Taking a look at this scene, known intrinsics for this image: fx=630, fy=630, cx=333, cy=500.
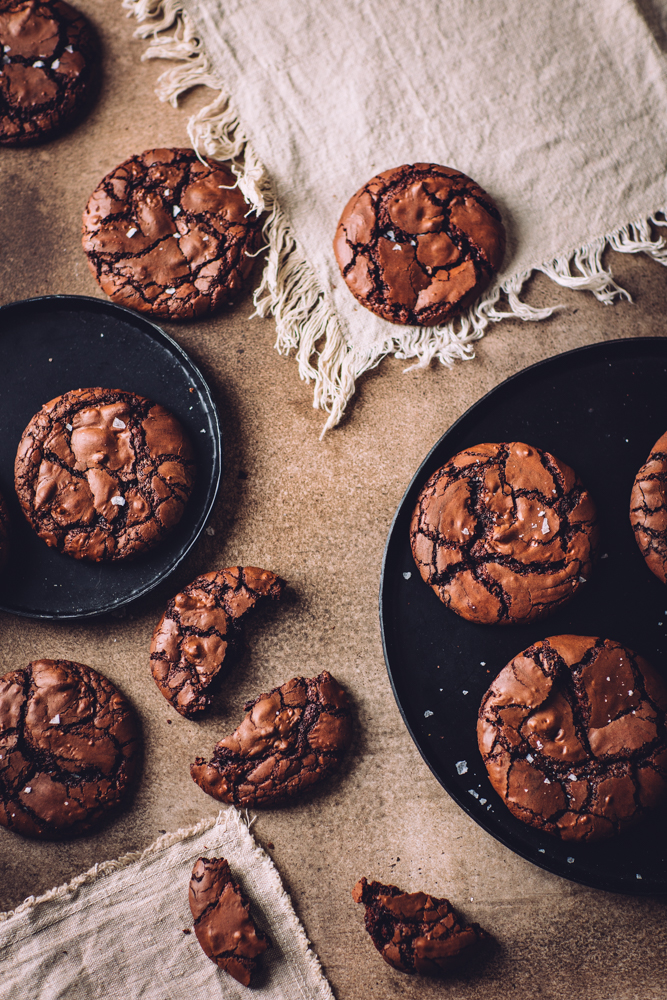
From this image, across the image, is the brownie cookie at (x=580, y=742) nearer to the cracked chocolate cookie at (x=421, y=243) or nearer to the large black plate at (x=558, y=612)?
the large black plate at (x=558, y=612)

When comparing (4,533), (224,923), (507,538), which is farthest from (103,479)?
(224,923)

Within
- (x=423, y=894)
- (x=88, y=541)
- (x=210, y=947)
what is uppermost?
(x=88, y=541)

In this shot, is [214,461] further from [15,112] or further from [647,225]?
[647,225]


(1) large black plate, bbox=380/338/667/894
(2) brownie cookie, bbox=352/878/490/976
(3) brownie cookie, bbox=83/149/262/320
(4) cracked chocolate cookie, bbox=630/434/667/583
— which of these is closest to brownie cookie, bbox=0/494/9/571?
(3) brownie cookie, bbox=83/149/262/320

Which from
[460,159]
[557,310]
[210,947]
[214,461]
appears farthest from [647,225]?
[210,947]

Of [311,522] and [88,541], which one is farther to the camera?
[311,522]

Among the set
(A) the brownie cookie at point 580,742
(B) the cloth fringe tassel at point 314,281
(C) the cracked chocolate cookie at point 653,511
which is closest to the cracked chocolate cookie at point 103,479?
(B) the cloth fringe tassel at point 314,281
